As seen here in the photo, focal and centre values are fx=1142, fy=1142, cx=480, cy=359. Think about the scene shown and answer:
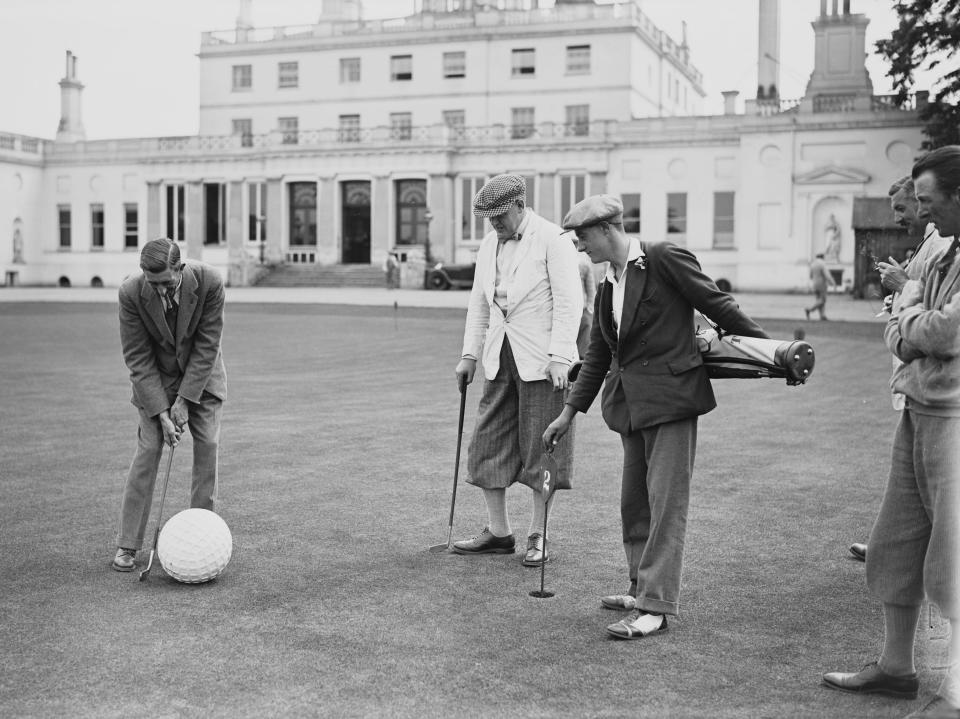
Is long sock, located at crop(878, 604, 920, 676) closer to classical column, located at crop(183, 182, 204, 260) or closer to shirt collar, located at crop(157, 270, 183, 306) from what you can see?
shirt collar, located at crop(157, 270, 183, 306)

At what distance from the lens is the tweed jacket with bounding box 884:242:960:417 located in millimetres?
4285

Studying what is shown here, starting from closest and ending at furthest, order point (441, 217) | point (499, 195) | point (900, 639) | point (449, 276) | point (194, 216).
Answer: point (900, 639) → point (499, 195) → point (449, 276) → point (441, 217) → point (194, 216)

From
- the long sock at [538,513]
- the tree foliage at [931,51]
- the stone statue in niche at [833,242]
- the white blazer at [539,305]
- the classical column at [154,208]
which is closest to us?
the white blazer at [539,305]

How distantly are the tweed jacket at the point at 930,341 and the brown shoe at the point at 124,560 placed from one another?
173 inches

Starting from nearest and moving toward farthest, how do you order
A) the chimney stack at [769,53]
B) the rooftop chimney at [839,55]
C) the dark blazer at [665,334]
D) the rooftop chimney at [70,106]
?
the dark blazer at [665,334] < the rooftop chimney at [839,55] < the chimney stack at [769,53] < the rooftop chimney at [70,106]

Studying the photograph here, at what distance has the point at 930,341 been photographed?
4.30 m

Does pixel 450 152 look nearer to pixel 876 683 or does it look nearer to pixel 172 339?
pixel 172 339

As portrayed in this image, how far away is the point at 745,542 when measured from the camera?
7.39m

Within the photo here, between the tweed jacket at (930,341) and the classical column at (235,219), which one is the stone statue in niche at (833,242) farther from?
the tweed jacket at (930,341)

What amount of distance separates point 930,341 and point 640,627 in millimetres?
2011

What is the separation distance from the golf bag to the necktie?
3.10 m

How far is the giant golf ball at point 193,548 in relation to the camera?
6293 mm

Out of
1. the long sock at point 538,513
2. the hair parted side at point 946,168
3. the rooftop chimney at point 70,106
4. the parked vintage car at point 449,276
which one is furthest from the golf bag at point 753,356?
the rooftop chimney at point 70,106

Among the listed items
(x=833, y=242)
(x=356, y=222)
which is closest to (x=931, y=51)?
(x=833, y=242)
